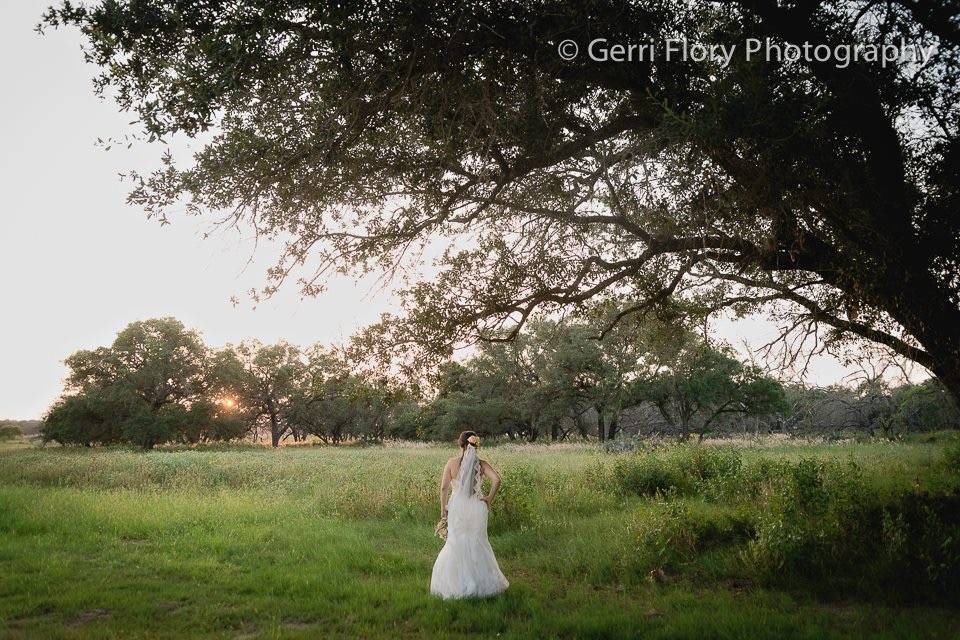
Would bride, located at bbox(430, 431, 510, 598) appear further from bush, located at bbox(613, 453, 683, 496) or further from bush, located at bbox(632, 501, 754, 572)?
bush, located at bbox(613, 453, 683, 496)

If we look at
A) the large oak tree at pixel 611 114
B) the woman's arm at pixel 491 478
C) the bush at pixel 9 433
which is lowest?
the bush at pixel 9 433

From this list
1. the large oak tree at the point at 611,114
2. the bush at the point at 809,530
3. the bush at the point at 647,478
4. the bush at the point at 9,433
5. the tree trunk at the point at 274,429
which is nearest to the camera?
the large oak tree at the point at 611,114

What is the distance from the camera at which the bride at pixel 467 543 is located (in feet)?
22.9

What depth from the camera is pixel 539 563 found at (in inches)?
340

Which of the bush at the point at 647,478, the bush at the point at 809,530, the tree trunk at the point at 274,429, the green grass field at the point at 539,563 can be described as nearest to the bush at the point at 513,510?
the green grass field at the point at 539,563

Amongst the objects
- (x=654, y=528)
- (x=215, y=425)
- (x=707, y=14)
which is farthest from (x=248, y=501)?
(x=215, y=425)

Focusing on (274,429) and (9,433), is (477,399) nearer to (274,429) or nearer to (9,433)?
(274,429)

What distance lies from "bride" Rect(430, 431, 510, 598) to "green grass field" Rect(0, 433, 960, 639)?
10.9 inches

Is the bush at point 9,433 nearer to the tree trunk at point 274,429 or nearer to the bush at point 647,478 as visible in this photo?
the tree trunk at point 274,429

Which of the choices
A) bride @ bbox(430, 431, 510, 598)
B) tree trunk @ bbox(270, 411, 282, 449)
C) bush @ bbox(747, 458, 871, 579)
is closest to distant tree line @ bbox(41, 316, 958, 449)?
tree trunk @ bbox(270, 411, 282, 449)

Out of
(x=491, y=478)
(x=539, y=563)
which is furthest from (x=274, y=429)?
(x=491, y=478)

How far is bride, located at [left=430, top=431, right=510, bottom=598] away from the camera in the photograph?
22.9 feet

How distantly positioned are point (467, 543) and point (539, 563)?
2084mm

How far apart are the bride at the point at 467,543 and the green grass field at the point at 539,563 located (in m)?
0.28
